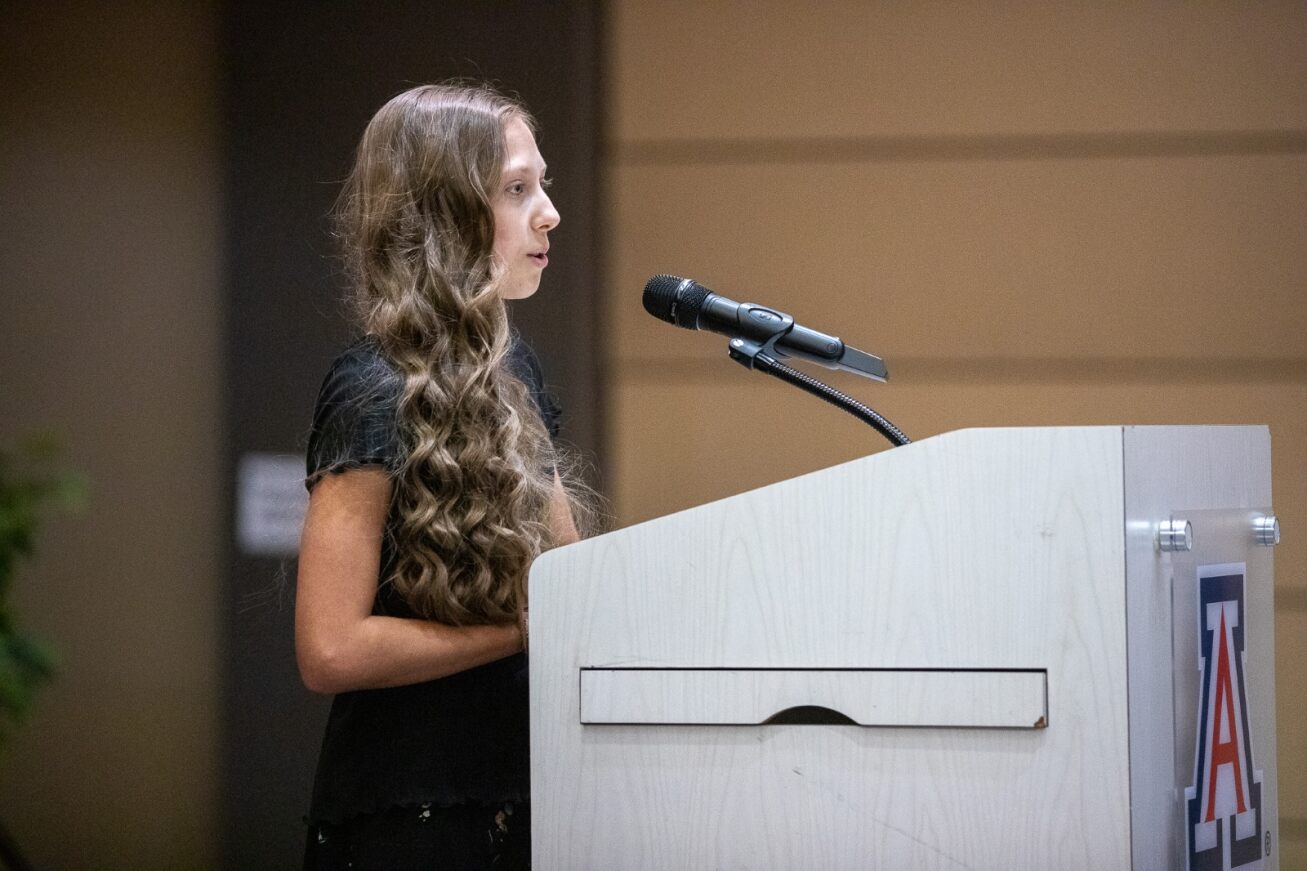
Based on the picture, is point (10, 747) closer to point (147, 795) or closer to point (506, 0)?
point (147, 795)

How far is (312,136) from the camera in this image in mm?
2828

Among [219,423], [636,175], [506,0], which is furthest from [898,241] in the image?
[219,423]

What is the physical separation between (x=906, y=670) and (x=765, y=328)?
35 centimetres

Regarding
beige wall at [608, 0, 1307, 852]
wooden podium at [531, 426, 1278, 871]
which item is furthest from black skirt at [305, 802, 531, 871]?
beige wall at [608, 0, 1307, 852]

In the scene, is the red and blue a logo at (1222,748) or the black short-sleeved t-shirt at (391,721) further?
the black short-sleeved t-shirt at (391,721)

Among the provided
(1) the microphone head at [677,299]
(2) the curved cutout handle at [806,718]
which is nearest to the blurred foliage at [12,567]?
(1) the microphone head at [677,299]

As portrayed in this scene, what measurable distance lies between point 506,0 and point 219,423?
107cm

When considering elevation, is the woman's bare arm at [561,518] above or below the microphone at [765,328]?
below

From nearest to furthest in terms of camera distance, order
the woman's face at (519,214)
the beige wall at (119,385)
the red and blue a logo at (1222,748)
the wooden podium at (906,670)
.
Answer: the wooden podium at (906,670) → the red and blue a logo at (1222,748) → the woman's face at (519,214) → the beige wall at (119,385)

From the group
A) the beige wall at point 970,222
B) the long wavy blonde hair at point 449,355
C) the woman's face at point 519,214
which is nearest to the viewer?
the long wavy blonde hair at point 449,355

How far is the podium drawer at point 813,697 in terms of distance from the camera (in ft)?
3.19

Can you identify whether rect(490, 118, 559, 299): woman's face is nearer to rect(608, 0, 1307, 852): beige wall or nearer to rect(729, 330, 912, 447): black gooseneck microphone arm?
rect(729, 330, 912, 447): black gooseneck microphone arm

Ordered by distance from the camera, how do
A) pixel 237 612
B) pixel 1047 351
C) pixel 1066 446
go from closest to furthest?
pixel 1066 446, pixel 1047 351, pixel 237 612

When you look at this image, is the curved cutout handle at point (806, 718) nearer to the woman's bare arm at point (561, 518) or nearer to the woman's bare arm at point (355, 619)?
the woman's bare arm at point (355, 619)
